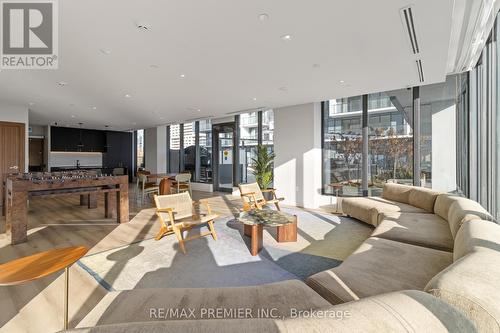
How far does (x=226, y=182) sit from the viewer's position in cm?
941

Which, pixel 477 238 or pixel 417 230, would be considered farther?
pixel 417 230

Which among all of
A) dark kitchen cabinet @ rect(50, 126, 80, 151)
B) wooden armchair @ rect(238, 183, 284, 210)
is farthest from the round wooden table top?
dark kitchen cabinet @ rect(50, 126, 80, 151)

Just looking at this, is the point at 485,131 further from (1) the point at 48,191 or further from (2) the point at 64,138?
(2) the point at 64,138

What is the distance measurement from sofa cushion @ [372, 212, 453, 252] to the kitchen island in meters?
4.62

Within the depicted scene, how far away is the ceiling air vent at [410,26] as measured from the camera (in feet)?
7.86

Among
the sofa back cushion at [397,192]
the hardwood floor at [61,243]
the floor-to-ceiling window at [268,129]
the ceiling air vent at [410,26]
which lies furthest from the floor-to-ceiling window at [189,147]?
the ceiling air vent at [410,26]

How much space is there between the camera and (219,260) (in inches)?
120

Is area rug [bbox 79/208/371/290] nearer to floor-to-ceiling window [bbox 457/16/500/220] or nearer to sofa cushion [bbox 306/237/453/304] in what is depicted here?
sofa cushion [bbox 306/237/453/304]

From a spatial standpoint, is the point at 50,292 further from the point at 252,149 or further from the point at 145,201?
the point at 252,149

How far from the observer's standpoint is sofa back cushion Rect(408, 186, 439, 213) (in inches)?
159

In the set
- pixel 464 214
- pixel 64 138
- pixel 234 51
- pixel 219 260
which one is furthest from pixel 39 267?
pixel 64 138

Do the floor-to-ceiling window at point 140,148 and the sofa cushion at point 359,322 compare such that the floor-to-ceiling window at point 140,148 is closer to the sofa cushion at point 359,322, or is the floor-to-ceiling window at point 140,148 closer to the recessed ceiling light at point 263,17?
the recessed ceiling light at point 263,17

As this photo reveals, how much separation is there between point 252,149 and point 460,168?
17.9ft

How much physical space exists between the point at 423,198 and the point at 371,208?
88 centimetres
